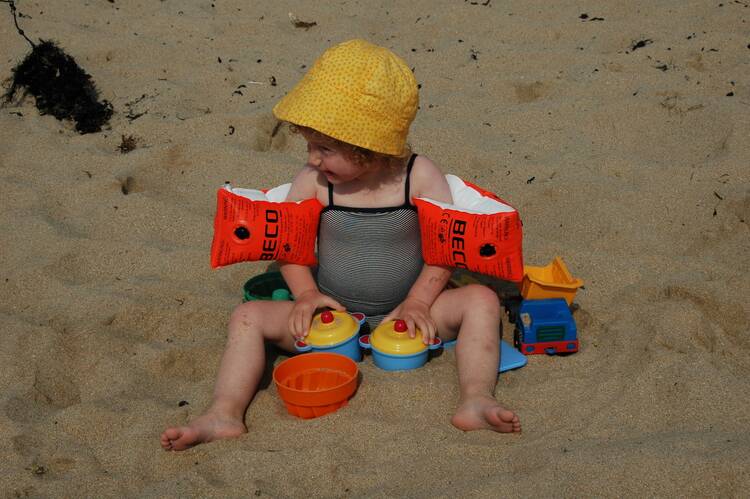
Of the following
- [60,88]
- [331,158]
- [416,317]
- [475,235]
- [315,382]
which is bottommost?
[315,382]

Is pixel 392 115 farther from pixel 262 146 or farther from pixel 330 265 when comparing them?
pixel 262 146

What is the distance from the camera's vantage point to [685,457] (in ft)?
7.56

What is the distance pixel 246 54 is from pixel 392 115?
3.39m

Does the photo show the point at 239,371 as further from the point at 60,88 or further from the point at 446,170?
the point at 60,88

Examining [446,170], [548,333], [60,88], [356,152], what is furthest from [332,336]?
[60,88]

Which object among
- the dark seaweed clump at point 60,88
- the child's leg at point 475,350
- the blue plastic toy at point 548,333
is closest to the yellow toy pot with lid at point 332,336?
the child's leg at point 475,350

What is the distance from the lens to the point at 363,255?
3.10 metres

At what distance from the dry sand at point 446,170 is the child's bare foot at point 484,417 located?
4 centimetres

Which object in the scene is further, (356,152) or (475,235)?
(475,235)

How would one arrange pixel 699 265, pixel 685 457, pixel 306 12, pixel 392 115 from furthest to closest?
pixel 306 12 < pixel 699 265 < pixel 392 115 < pixel 685 457

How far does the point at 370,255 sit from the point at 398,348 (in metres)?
0.43

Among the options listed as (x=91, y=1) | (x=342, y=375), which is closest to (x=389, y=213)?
(x=342, y=375)

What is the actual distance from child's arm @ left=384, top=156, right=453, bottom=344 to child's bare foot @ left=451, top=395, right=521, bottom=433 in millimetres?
430

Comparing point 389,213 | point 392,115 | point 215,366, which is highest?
point 392,115
